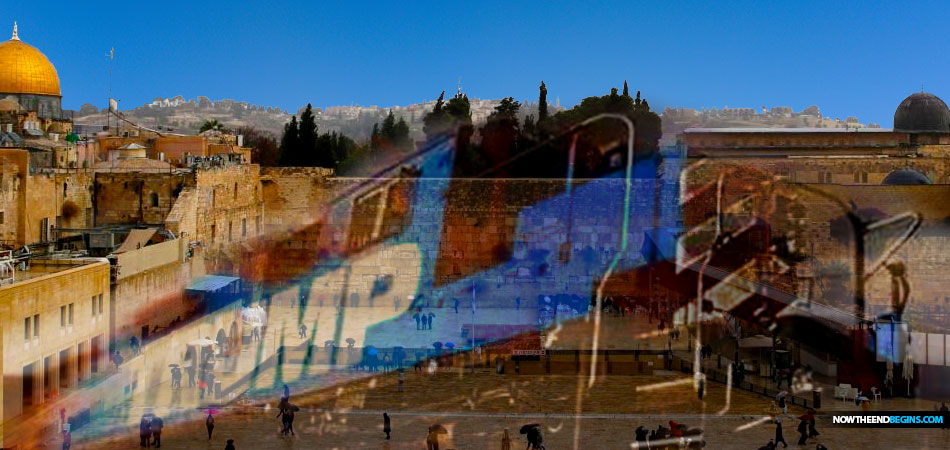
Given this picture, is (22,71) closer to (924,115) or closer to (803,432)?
(803,432)

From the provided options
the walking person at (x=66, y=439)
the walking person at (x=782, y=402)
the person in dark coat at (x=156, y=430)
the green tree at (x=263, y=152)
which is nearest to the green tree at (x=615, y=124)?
the green tree at (x=263, y=152)

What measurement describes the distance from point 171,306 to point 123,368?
3.60m

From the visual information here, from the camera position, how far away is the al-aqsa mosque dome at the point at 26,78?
1464 inches

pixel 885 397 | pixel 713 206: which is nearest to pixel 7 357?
pixel 885 397

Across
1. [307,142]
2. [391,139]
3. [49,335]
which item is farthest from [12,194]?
[391,139]

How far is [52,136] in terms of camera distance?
33469 millimetres

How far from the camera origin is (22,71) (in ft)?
123

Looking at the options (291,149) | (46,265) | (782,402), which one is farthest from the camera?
(291,149)

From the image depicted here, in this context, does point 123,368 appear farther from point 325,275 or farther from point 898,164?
point 898,164

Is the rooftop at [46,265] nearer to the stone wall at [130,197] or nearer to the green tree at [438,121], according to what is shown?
the stone wall at [130,197]

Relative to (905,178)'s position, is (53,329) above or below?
below

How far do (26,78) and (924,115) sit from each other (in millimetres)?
33548

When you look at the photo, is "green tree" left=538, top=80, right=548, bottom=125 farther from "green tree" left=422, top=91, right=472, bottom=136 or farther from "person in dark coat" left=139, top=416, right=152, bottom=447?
"person in dark coat" left=139, top=416, right=152, bottom=447

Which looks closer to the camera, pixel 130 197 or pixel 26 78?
pixel 130 197
